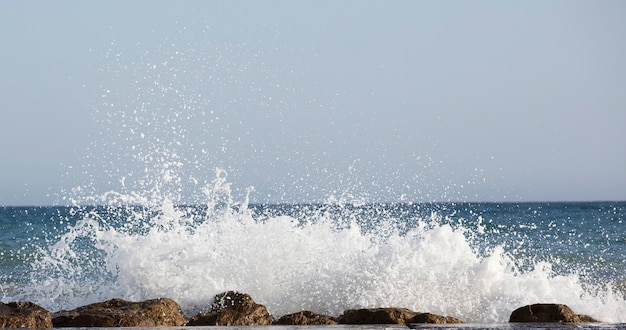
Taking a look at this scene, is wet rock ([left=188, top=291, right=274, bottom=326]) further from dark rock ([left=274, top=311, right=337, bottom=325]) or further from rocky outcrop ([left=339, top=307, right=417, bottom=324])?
rocky outcrop ([left=339, top=307, right=417, bottom=324])

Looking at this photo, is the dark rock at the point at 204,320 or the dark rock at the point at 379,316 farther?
the dark rock at the point at 204,320

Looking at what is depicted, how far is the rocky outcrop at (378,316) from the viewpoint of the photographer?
5457 millimetres

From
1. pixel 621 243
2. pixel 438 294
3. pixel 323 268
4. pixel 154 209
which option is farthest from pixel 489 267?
pixel 621 243

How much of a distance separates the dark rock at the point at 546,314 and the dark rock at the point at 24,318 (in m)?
2.67

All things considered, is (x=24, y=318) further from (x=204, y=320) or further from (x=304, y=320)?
(x=304, y=320)

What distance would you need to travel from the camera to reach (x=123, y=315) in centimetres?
522

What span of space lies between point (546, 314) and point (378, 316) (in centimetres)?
98

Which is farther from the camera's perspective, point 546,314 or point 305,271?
point 305,271

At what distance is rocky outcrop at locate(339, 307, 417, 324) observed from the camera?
546 centimetres

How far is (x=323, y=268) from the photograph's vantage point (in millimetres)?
7859

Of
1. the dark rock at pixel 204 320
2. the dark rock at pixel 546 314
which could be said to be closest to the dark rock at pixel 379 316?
the dark rock at pixel 546 314

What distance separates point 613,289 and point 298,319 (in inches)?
242

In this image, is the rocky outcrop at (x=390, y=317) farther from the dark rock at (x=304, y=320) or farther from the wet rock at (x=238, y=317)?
the wet rock at (x=238, y=317)

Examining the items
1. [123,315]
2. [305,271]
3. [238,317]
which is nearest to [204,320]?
[238,317]
